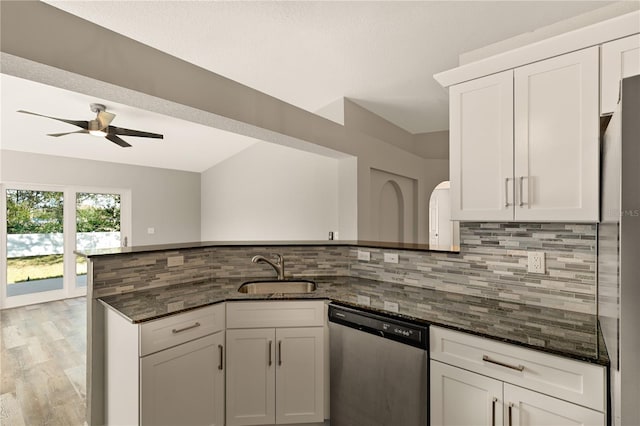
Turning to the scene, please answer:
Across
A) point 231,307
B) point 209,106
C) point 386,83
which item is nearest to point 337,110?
point 386,83

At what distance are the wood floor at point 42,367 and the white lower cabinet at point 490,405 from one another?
7.56 feet

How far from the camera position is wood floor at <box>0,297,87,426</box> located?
7.55ft

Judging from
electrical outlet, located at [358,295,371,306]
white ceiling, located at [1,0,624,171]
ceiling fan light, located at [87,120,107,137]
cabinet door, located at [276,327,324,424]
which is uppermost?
white ceiling, located at [1,0,624,171]

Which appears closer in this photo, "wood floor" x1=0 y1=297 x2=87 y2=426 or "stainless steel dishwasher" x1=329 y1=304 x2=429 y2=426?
"stainless steel dishwasher" x1=329 y1=304 x2=429 y2=426

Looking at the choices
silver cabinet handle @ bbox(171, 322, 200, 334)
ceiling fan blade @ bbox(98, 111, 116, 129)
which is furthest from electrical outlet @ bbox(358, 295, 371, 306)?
ceiling fan blade @ bbox(98, 111, 116, 129)

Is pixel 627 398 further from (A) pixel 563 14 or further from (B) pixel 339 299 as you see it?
(A) pixel 563 14

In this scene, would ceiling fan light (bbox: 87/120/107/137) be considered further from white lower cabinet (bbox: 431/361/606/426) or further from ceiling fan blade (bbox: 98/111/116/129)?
white lower cabinet (bbox: 431/361/606/426)

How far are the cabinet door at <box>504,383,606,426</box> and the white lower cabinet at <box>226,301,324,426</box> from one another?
3.29 ft

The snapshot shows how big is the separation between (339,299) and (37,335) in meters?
3.78

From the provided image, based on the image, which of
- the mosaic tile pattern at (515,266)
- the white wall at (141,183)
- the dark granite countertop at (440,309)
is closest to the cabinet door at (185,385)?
the dark granite countertop at (440,309)

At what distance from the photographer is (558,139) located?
1567 mm

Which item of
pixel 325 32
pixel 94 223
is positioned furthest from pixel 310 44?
pixel 94 223

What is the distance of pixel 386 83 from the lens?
359 centimetres

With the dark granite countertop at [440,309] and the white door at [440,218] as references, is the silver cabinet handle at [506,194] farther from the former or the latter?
the white door at [440,218]
